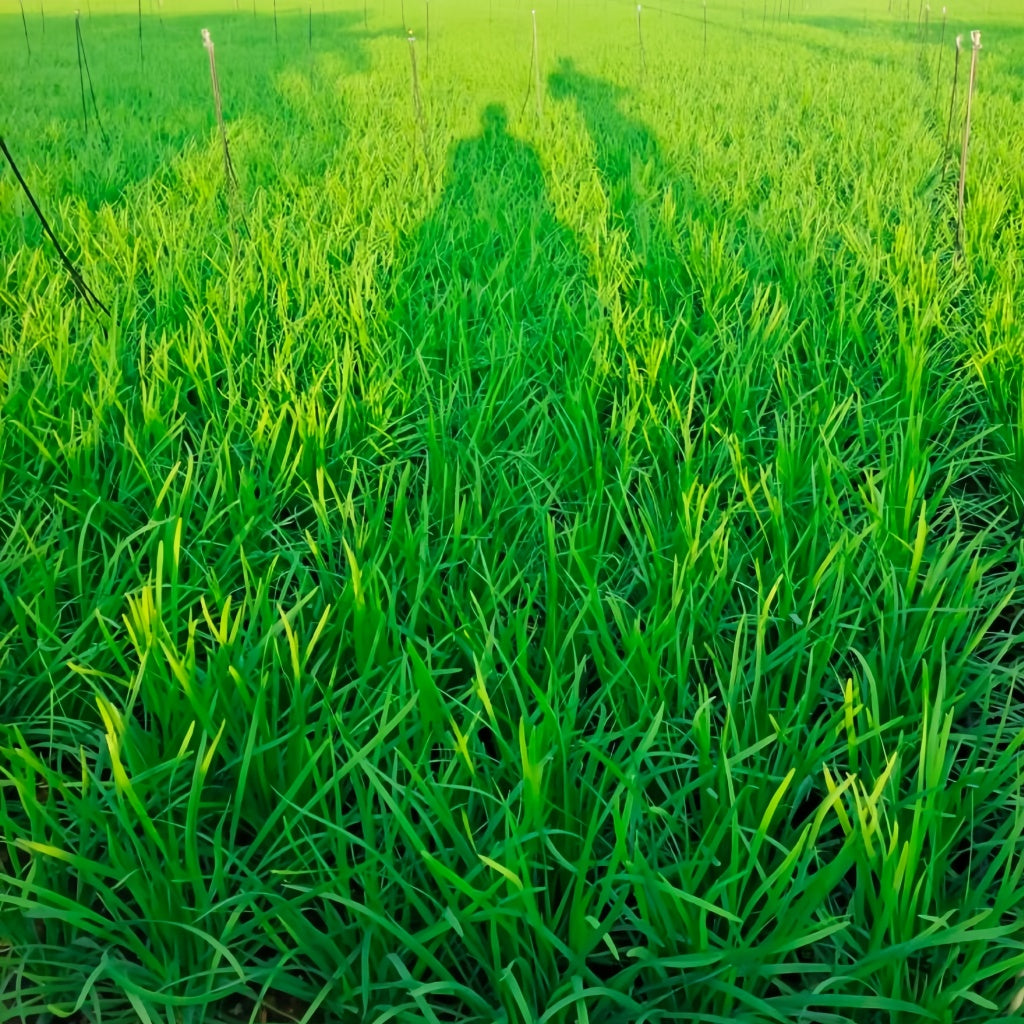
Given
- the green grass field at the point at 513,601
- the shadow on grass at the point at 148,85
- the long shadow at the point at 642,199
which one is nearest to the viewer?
the green grass field at the point at 513,601

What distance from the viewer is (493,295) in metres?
2.34

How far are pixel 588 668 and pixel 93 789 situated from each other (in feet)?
1.98

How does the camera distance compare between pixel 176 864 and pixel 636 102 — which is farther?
pixel 636 102

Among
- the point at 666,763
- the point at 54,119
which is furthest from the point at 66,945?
the point at 54,119

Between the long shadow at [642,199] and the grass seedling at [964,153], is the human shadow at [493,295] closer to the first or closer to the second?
the long shadow at [642,199]

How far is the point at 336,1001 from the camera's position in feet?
2.80

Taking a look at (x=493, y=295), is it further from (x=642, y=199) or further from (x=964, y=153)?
(x=964, y=153)

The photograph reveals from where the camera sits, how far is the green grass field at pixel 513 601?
0.85 m

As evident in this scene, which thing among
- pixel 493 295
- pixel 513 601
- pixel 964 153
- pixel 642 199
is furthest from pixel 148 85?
pixel 513 601

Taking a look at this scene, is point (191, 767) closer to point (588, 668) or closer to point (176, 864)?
point (176, 864)

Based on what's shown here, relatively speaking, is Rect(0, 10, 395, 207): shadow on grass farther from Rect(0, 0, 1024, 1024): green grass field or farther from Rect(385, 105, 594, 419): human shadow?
Rect(385, 105, 594, 419): human shadow

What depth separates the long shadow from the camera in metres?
2.35

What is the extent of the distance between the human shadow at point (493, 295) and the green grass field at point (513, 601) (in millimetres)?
21

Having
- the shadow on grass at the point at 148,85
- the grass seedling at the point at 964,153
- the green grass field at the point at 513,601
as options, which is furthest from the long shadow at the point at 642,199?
the shadow on grass at the point at 148,85
